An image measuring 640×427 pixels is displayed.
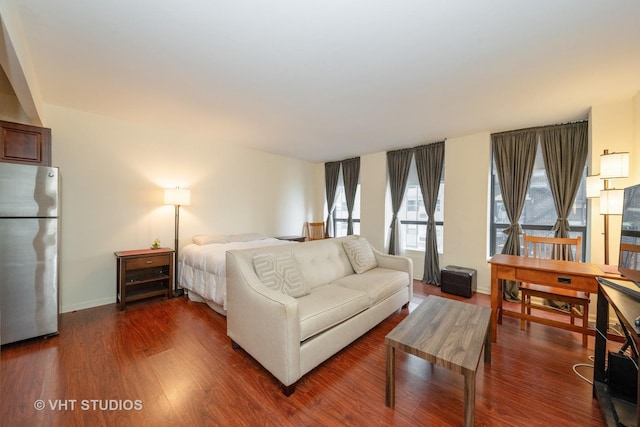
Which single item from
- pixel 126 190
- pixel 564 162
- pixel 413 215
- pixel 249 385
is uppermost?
pixel 564 162

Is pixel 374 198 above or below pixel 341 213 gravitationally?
above

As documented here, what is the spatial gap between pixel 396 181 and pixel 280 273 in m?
3.41

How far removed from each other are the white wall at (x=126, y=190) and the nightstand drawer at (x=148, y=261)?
446mm

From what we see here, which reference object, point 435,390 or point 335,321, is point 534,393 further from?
point 335,321

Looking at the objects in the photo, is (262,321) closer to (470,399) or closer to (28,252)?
(470,399)

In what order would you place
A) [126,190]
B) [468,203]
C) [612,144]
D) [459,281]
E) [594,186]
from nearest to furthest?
1. [594,186]
2. [612,144]
3. [126,190]
4. [459,281]
5. [468,203]

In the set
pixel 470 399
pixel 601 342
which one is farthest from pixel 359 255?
pixel 601 342

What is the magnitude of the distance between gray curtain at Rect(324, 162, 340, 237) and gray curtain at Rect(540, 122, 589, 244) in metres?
3.68

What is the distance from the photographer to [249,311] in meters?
1.96

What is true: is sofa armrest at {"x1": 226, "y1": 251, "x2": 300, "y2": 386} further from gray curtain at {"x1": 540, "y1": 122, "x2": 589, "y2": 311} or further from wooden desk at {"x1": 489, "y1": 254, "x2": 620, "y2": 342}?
gray curtain at {"x1": 540, "y1": 122, "x2": 589, "y2": 311}

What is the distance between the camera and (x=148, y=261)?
3.25 metres

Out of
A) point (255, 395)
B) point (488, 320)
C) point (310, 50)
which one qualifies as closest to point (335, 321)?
point (255, 395)

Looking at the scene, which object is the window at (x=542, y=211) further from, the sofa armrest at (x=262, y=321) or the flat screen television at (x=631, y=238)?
the sofa armrest at (x=262, y=321)

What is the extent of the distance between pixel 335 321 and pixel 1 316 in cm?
297
